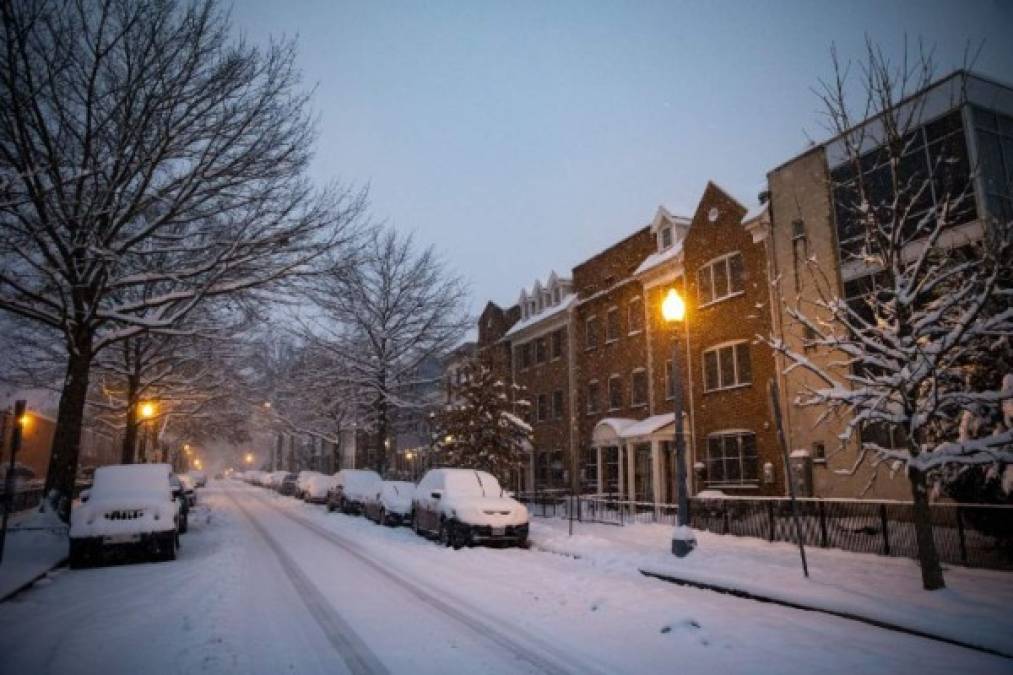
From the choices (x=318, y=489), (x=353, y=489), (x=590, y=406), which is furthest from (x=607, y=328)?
(x=318, y=489)

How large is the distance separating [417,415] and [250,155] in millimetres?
20383

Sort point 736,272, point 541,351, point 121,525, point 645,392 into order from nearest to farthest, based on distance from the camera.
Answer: point 121,525
point 736,272
point 645,392
point 541,351

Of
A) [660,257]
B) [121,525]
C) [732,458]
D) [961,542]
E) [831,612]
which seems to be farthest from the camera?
[660,257]

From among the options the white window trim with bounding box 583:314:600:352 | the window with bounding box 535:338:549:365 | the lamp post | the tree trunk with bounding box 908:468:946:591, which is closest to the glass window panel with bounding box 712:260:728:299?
the white window trim with bounding box 583:314:600:352

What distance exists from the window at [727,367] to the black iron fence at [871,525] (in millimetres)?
6917

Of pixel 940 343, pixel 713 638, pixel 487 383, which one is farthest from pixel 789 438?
pixel 713 638

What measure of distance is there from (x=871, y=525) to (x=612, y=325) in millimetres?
18423

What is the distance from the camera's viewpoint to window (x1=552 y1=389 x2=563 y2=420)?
→ 3331cm

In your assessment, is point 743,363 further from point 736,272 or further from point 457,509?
point 457,509

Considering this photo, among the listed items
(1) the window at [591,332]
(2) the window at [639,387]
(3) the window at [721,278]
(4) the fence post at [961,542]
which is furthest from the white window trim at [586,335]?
(4) the fence post at [961,542]

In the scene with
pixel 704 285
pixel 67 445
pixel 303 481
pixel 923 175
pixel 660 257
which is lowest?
pixel 303 481

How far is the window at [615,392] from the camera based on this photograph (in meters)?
28.7

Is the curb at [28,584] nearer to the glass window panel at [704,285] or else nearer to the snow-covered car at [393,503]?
the snow-covered car at [393,503]

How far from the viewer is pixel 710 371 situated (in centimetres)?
2370
